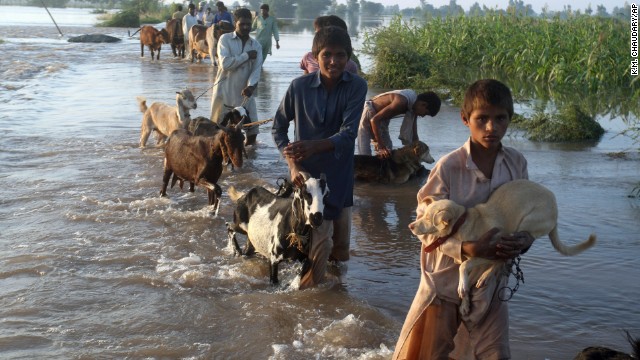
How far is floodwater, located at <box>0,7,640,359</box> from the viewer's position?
5430mm

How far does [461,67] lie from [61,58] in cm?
1512

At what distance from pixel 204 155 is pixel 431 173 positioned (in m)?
4.94

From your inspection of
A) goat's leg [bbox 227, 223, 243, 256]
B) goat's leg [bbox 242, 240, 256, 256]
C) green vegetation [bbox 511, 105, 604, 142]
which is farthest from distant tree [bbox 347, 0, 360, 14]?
goat's leg [bbox 242, 240, 256, 256]

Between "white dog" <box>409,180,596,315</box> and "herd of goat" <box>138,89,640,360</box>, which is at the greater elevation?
"white dog" <box>409,180,596,315</box>

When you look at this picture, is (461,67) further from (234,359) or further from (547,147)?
(234,359)

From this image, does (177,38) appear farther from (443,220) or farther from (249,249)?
(443,220)

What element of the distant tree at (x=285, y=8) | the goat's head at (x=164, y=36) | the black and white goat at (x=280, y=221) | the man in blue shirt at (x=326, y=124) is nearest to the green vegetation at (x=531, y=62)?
the black and white goat at (x=280, y=221)

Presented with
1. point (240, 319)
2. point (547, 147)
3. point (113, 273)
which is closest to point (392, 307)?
point (240, 319)

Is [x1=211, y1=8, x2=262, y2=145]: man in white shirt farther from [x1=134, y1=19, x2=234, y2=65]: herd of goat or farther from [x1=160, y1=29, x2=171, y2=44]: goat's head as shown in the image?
[x1=160, y1=29, x2=171, y2=44]: goat's head

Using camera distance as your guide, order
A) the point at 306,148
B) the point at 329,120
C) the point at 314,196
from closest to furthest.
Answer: the point at 306,148 < the point at 314,196 < the point at 329,120

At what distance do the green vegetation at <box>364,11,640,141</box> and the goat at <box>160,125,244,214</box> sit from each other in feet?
21.9

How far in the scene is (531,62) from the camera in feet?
68.5

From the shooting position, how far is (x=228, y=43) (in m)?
11.0

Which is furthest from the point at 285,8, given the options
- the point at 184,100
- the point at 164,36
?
Answer: the point at 184,100
